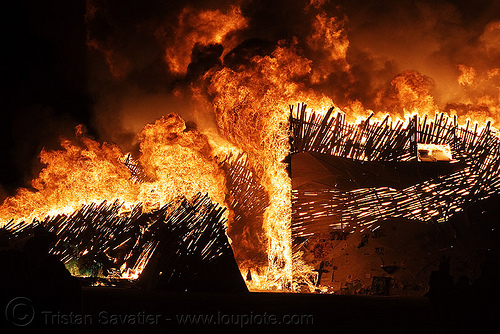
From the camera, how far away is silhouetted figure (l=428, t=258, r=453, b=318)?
5.61 meters

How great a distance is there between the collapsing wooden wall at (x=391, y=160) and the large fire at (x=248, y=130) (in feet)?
1.64

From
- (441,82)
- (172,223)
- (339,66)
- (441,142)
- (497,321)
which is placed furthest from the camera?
(441,82)

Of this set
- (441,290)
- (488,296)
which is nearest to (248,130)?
(441,290)

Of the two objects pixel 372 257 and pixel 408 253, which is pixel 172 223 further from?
pixel 408 253

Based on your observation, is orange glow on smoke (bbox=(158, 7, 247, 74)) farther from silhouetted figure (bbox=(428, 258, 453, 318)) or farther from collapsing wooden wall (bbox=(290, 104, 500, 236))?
silhouetted figure (bbox=(428, 258, 453, 318))

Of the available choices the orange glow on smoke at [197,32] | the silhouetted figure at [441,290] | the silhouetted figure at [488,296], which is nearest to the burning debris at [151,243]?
the silhouetted figure at [441,290]

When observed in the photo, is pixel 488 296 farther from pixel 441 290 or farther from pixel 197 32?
pixel 197 32

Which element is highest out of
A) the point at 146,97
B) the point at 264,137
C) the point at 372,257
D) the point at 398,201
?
the point at 146,97

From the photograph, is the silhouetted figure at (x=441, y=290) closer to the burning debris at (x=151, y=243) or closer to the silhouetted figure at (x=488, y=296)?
the silhouetted figure at (x=488, y=296)

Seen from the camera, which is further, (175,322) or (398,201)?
(398,201)

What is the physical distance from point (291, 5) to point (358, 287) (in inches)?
512

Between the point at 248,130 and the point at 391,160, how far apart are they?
5.87 m

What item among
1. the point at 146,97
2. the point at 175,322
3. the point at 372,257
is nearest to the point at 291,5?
the point at 146,97

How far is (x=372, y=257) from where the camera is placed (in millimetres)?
15500
